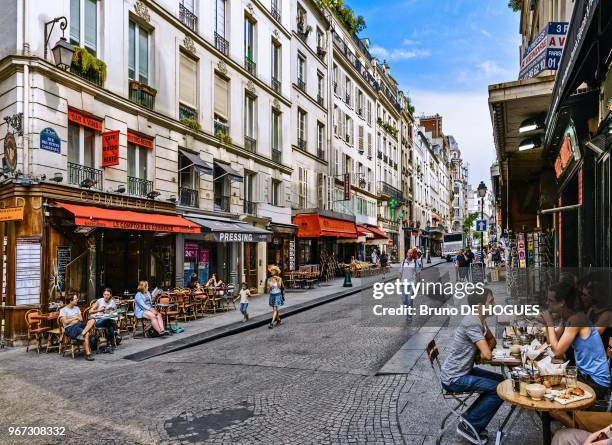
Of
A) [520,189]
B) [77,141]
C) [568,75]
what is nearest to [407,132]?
[520,189]

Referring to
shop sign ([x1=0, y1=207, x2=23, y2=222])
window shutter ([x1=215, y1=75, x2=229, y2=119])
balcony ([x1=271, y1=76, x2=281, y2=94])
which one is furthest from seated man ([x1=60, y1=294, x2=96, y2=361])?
balcony ([x1=271, y1=76, x2=281, y2=94])

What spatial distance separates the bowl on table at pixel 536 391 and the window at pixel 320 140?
25.9m

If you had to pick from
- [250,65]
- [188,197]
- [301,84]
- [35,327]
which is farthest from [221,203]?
[301,84]

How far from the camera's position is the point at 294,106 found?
25719 millimetres

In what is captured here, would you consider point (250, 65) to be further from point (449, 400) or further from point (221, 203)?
point (449, 400)

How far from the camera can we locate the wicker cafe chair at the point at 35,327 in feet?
32.5

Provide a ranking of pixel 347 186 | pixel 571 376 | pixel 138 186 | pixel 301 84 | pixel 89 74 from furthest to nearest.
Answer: pixel 347 186
pixel 301 84
pixel 138 186
pixel 89 74
pixel 571 376

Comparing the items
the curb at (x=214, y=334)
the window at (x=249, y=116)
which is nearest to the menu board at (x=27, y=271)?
the curb at (x=214, y=334)

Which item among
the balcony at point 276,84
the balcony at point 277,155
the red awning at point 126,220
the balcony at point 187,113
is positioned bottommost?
the red awning at point 126,220

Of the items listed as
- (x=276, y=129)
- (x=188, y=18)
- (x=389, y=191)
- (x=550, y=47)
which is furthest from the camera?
(x=389, y=191)

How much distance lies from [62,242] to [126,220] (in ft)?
5.03

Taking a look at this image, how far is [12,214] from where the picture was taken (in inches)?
422

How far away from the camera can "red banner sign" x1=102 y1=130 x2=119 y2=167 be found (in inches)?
494

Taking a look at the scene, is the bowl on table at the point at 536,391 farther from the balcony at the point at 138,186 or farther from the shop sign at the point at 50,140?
the balcony at the point at 138,186
